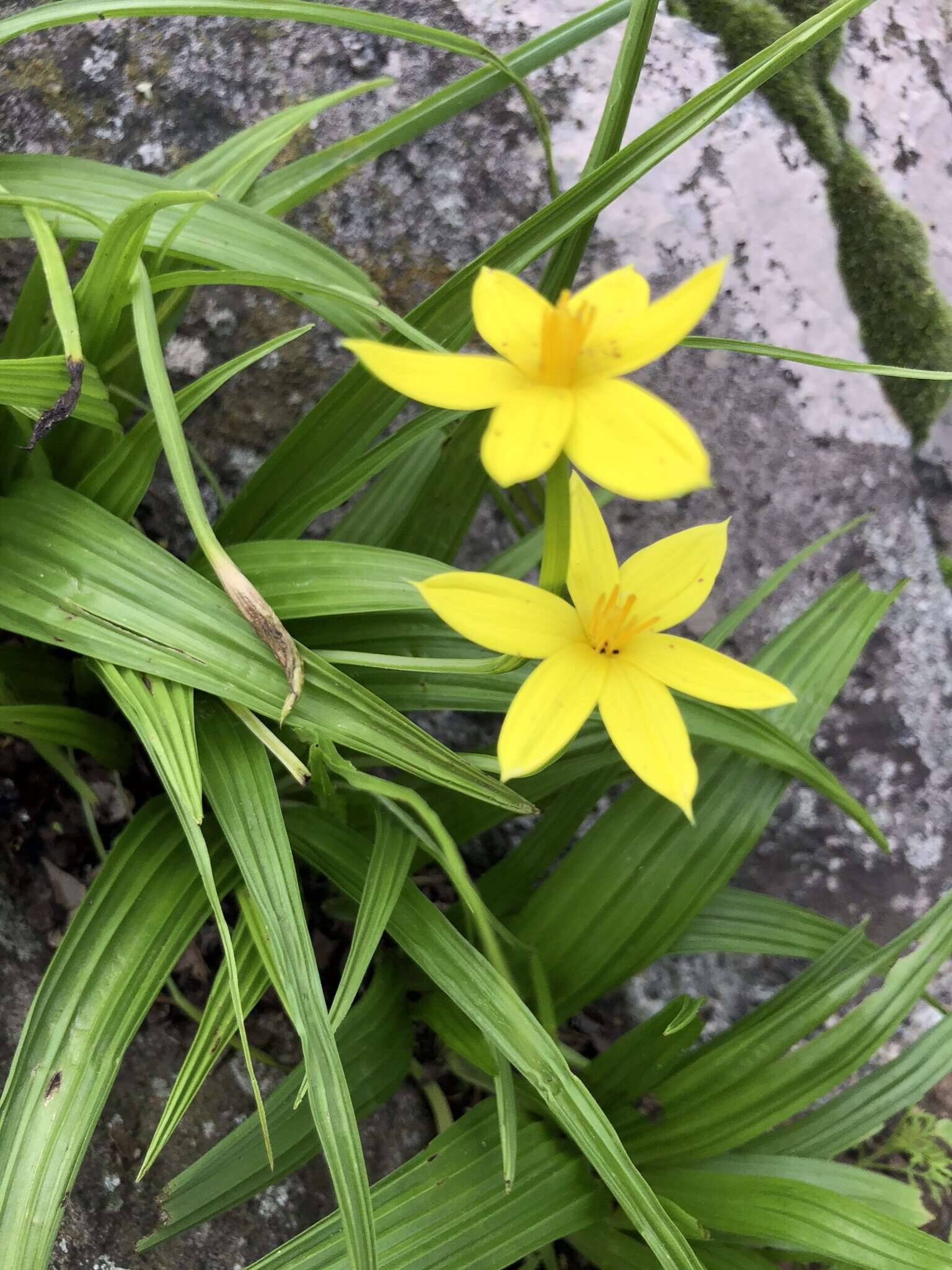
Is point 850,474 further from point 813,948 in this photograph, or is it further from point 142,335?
point 142,335

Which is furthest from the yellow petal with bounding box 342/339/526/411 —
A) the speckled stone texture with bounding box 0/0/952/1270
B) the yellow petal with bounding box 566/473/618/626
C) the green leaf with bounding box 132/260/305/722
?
the speckled stone texture with bounding box 0/0/952/1270

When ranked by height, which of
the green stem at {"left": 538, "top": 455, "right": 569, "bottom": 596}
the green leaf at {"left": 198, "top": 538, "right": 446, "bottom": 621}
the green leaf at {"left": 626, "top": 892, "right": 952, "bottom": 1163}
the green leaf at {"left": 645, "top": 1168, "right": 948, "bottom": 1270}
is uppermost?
the green leaf at {"left": 198, "top": 538, "right": 446, "bottom": 621}

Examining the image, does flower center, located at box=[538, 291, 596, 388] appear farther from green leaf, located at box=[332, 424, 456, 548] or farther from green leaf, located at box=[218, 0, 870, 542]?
green leaf, located at box=[332, 424, 456, 548]

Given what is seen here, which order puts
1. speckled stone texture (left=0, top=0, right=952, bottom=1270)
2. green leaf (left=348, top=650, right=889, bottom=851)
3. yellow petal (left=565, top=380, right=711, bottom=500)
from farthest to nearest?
speckled stone texture (left=0, top=0, right=952, bottom=1270) < green leaf (left=348, top=650, right=889, bottom=851) < yellow petal (left=565, top=380, right=711, bottom=500)

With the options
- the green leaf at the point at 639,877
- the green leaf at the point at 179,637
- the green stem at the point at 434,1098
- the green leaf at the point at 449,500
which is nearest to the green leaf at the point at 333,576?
the green leaf at the point at 179,637

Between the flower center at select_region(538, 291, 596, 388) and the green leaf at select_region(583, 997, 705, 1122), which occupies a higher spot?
the flower center at select_region(538, 291, 596, 388)

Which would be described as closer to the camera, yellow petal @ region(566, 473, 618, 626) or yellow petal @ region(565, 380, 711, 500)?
yellow petal @ region(565, 380, 711, 500)

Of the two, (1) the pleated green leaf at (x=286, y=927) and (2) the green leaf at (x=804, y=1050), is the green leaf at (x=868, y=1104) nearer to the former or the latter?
(2) the green leaf at (x=804, y=1050)

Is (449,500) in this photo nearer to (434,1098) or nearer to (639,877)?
(639,877)

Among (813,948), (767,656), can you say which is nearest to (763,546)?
(767,656)
